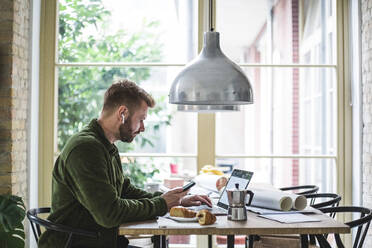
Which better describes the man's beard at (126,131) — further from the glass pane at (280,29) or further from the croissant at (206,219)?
the glass pane at (280,29)

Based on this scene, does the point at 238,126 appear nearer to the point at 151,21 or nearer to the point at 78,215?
the point at 151,21

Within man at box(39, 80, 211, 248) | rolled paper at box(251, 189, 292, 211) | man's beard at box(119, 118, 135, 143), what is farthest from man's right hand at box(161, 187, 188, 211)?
rolled paper at box(251, 189, 292, 211)

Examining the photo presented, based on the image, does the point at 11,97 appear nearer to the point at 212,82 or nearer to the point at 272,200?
the point at 212,82

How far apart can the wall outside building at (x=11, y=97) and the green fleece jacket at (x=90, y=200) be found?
4.57 ft

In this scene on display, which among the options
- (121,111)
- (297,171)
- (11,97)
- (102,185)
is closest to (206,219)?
(102,185)

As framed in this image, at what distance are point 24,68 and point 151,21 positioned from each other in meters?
1.27

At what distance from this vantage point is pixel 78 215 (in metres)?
2.60

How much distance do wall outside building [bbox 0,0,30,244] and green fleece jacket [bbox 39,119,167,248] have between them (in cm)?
139

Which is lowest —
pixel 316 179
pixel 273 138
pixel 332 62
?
pixel 316 179

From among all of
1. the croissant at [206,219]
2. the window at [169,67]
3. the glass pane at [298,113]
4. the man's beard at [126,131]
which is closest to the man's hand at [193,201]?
the croissant at [206,219]

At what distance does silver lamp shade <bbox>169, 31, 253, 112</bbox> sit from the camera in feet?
8.85

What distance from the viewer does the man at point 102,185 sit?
8.05 feet

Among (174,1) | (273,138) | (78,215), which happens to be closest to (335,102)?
(273,138)

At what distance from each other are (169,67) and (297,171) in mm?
2226
